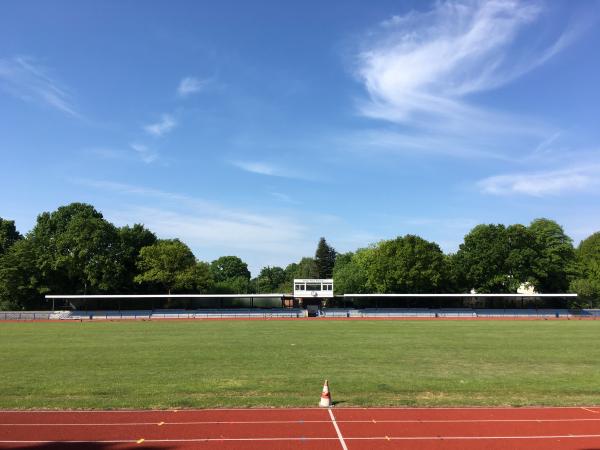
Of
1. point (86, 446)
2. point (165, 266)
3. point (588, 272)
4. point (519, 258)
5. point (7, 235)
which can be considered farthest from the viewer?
point (588, 272)

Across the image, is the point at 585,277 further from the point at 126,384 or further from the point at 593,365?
the point at 126,384

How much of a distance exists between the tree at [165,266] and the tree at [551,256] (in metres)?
61.8

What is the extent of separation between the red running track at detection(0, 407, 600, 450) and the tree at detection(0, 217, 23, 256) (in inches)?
3250

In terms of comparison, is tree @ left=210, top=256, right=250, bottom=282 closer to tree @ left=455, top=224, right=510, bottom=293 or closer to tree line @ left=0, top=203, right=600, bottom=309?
tree line @ left=0, top=203, right=600, bottom=309

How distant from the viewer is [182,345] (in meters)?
31.0

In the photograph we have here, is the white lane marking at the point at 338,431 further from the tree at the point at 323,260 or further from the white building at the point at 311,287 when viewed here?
the tree at the point at 323,260

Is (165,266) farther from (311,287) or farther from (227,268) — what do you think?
(227,268)

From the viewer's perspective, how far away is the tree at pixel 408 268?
81.0m

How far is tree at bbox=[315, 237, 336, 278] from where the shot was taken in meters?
137

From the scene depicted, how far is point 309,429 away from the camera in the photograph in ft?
37.4

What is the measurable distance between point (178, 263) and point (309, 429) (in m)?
75.4

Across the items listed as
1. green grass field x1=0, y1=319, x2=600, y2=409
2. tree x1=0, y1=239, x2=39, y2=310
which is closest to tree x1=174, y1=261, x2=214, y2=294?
tree x1=0, y1=239, x2=39, y2=310

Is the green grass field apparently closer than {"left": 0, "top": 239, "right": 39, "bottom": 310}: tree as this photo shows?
Yes

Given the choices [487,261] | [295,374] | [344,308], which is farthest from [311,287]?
[295,374]
